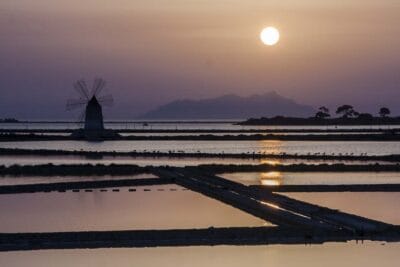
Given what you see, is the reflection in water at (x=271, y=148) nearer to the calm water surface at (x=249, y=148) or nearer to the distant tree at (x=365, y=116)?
the calm water surface at (x=249, y=148)

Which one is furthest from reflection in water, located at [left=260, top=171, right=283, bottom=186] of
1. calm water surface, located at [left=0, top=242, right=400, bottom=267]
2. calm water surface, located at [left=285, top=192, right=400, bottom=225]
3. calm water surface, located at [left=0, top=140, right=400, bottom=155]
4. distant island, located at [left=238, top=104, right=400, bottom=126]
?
distant island, located at [left=238, top=104, right=400, bottom=126]

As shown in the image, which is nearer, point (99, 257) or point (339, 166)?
point (99, 257)

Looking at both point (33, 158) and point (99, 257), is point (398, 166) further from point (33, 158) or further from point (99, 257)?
point (99, 257)

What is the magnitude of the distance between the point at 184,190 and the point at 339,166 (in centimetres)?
858

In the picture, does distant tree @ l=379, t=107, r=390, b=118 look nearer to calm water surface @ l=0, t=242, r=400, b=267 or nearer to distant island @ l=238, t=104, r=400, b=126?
distant island @ l=238, t=104, r=400, b=126

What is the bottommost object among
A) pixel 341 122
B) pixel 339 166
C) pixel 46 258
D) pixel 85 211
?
pixel 46 258

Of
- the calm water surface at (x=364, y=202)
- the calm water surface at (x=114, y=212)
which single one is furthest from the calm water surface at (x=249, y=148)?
the calm water surface at (x=114, y=212)

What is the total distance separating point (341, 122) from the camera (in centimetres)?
A: 11294

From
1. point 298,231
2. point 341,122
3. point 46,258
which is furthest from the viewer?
point 341,122

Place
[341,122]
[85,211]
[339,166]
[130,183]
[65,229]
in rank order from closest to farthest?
[65,229] < [85,211] < [130,183] < [339,166] < [341,122]

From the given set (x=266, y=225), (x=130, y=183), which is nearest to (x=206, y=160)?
(x=130, y=183)

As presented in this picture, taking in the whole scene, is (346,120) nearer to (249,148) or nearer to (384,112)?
(384,112)

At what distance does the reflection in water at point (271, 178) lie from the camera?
2105 cm

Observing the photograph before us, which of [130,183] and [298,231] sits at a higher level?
[130,183]
